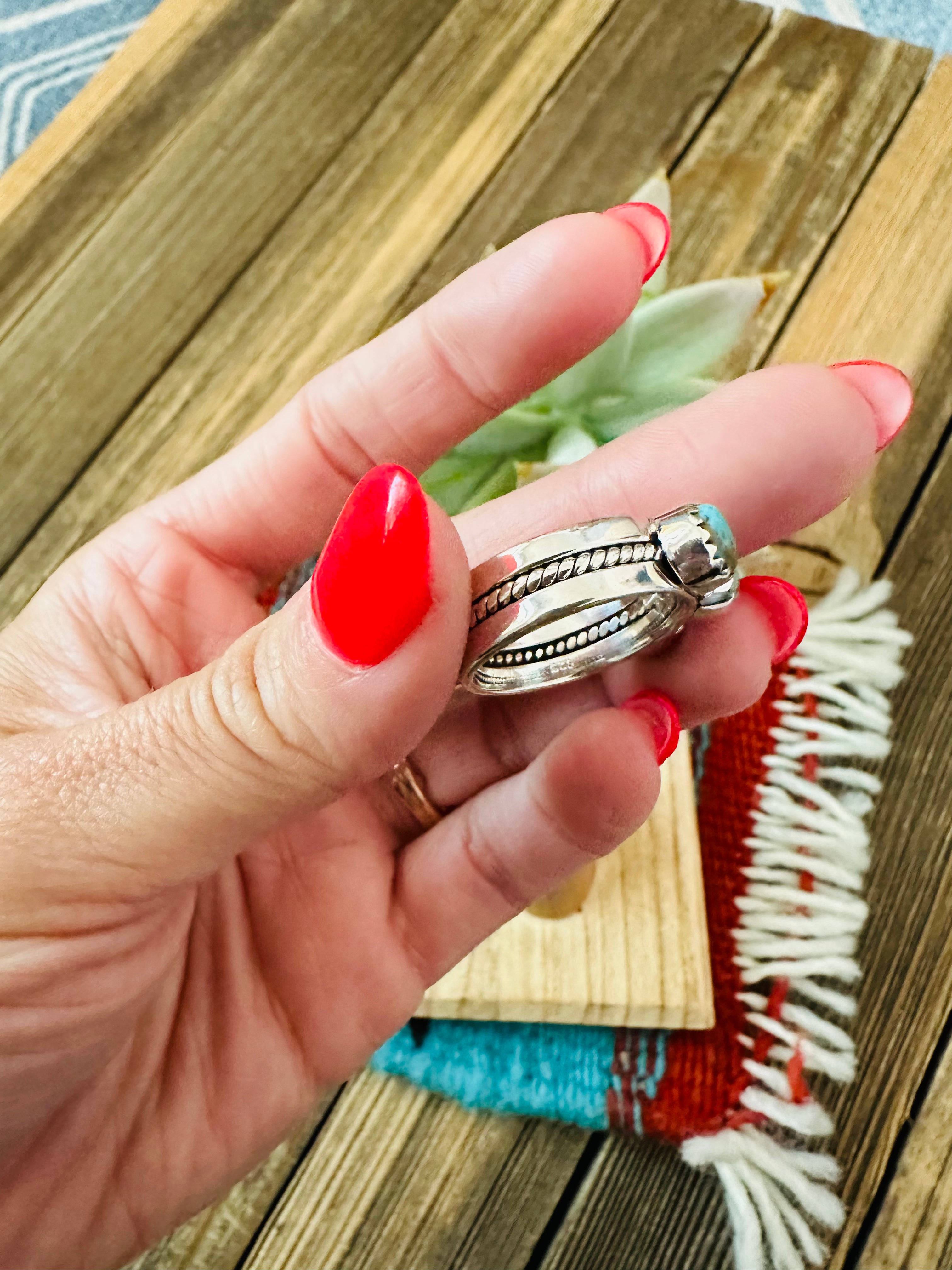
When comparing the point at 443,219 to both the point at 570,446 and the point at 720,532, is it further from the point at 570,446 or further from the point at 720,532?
the point at 720,532

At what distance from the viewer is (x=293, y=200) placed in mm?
657

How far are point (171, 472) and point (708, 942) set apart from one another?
1.34ft

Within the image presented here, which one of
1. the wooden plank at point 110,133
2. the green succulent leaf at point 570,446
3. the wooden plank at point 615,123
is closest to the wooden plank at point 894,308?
the wooden plank at point 615,123

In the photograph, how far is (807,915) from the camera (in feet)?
1.57

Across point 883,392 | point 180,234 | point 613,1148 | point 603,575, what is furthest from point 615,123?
point 613,1148

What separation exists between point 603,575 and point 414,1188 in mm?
330

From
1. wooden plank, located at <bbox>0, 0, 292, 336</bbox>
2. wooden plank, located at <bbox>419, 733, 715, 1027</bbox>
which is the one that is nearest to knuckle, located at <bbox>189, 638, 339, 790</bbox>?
wooden plank, located at <bbox>419, 733, 715, 1027</bbox>

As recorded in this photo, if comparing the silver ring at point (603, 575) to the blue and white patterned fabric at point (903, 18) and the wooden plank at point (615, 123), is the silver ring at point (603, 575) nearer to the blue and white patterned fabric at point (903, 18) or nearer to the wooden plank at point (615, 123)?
the wooden plank at point (615, 123)

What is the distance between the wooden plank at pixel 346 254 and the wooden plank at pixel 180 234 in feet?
0.05

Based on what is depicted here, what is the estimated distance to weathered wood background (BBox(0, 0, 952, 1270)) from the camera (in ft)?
1.82

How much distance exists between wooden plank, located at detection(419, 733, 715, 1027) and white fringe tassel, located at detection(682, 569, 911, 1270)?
34 millimetres

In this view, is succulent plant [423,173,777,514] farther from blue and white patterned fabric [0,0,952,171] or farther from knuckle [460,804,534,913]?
blue and white patterned fabric [0,0,952,171]

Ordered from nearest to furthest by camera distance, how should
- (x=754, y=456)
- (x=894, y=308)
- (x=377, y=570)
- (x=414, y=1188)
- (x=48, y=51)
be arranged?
(x=377, y=570)
(x=754, y=456)
(x=414, y=1188)
(x=894, y=308)
(x=48, y=51)

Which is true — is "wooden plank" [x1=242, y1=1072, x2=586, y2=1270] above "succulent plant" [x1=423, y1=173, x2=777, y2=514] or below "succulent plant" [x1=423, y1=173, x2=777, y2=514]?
below
